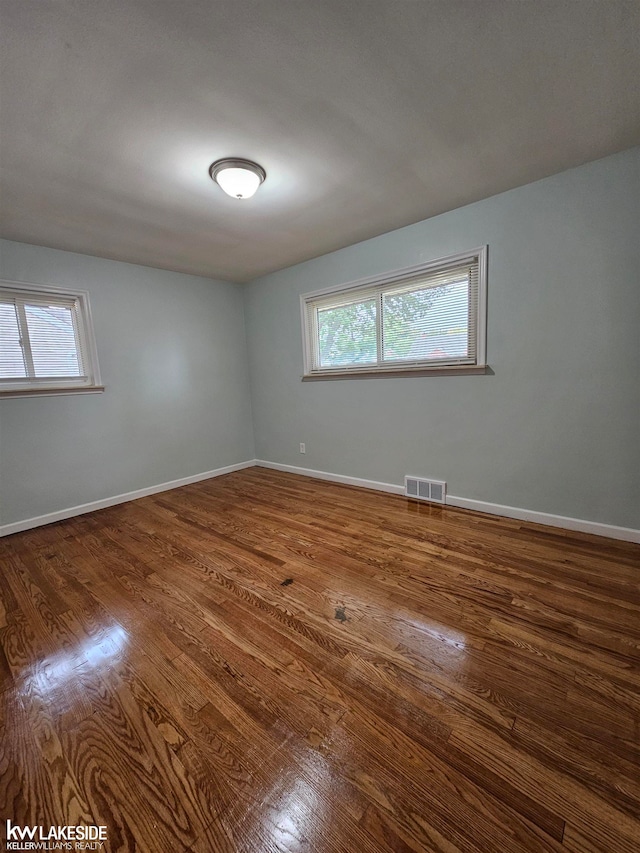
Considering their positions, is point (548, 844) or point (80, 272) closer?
point (548, 844)

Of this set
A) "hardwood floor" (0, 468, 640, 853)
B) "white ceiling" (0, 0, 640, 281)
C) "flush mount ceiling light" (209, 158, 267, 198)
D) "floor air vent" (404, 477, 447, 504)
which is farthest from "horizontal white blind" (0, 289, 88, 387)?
"floor air vent" (404, 477, 447, 504)

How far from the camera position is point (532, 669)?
137 centimetres

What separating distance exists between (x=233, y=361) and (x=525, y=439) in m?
3.58

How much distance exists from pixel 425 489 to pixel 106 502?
3302 mm

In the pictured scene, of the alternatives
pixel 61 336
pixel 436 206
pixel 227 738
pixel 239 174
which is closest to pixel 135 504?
pixel 61 336

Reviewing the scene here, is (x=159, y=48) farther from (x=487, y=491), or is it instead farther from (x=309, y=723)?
(x=487, y=491)

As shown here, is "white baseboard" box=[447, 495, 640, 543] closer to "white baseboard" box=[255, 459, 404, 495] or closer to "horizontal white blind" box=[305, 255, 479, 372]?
"white baseboard" box=[255, 459, 404, 495]

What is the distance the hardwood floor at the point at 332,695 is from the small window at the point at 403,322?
62.5 inches

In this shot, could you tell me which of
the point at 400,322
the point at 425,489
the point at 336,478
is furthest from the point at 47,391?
the point at 425,489

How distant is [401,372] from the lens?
3.19 m

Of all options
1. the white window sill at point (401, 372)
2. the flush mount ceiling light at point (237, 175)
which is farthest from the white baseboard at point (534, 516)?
the flush mount ceiling light at point (237, 175)

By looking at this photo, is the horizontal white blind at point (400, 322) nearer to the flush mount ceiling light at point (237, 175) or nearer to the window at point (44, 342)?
the flush mount ceiling light at point (237, 175)

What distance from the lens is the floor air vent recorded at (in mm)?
3094

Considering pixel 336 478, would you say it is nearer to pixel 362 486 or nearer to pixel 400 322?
pixel 362 486
